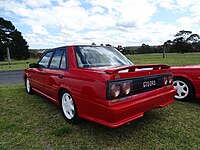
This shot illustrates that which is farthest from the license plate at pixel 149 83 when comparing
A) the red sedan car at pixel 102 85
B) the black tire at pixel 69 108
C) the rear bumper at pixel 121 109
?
the black tire at pixel 69 108

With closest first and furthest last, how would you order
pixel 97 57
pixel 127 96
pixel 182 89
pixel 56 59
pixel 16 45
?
pixel 127 96
pixel 97 57
pixel 56 59
pixel 182 89
pixel 16 45

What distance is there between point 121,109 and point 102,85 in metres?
0.39

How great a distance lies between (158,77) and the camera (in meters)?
3.04

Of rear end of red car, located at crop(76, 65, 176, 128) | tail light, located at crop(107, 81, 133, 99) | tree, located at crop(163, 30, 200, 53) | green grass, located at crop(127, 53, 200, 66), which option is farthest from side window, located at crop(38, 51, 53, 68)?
tree, located at crop(163, 30, 200, 53)

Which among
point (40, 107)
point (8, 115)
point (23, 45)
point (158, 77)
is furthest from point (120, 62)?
point (23, 45)

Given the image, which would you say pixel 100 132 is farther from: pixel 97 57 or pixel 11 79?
pixel 11 79

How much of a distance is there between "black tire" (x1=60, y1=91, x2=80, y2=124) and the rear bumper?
0.26 metres

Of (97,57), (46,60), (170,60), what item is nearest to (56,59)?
(46,60)

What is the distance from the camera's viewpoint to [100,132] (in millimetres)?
2971

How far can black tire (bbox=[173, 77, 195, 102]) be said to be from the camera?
4.30m

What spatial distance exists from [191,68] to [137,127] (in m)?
2.19

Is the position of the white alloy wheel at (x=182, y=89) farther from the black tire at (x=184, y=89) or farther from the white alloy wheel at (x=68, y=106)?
the white alloy wheel at (x=68, y=106)

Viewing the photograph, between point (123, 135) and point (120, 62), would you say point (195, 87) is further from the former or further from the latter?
point (123, 135)

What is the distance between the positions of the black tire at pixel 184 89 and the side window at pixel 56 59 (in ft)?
9.22
